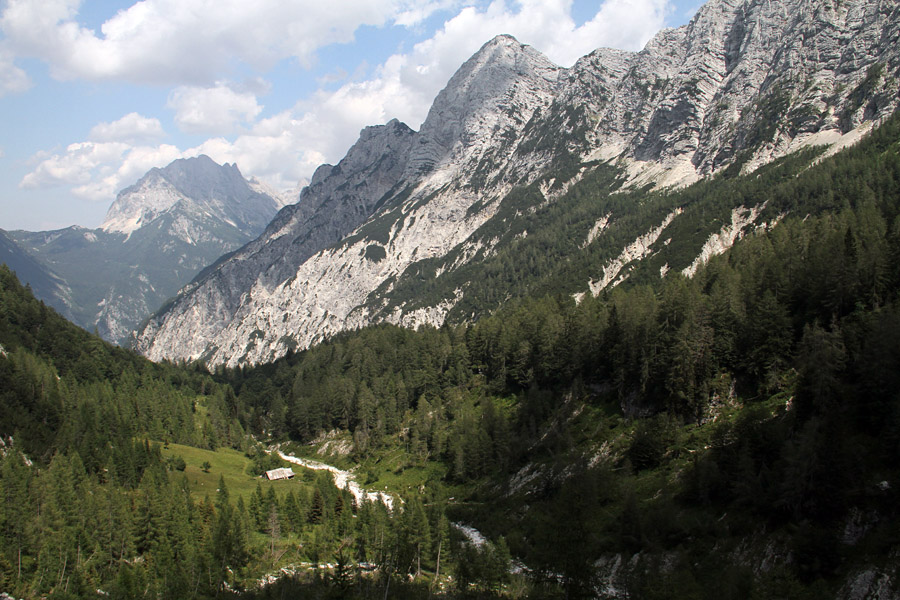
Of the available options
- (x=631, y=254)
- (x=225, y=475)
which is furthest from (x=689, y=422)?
(x=631, y=254)

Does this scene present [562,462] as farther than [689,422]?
Yes

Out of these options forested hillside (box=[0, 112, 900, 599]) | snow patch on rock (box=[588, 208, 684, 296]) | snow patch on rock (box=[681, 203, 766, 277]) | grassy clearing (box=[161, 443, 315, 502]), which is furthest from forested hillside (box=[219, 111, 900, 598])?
snow patch on rock (box=[588, 208, 684, 296])

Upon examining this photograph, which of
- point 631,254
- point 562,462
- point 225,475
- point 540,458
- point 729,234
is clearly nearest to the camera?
point 562,462

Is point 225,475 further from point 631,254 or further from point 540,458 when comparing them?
point 631,254

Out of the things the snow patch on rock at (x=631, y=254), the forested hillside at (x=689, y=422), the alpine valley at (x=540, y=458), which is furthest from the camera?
the snow patch on rock at (x=631, y=254)

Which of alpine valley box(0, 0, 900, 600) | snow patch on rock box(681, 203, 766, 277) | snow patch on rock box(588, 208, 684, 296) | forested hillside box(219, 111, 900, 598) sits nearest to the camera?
forested hillside box(219, 111, 900, 598)

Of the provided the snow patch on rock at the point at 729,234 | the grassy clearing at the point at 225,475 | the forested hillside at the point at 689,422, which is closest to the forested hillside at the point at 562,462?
the forested hillside at the point at 689,422

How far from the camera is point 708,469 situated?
47.3 meters

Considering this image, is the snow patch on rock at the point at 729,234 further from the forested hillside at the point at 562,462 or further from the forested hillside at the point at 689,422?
the forested hillside at the point at 562,462

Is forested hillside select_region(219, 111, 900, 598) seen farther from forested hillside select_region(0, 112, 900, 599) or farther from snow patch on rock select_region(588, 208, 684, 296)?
snow patch on rock select_region(588, 208, 684, 296)

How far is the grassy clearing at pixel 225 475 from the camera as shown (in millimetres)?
85625

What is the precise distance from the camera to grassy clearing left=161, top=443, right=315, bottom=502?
85.6 metres

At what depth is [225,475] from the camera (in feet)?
314

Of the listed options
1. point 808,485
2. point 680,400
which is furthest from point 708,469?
point 680,400
